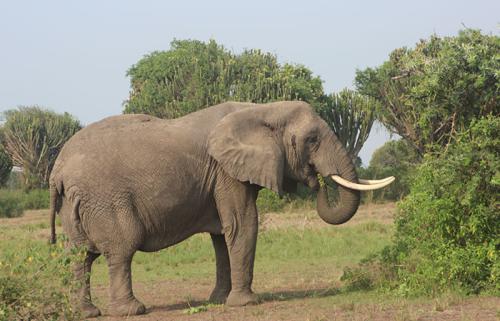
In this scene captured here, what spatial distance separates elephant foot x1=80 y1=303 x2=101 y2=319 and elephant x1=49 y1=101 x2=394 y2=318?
0.01 metres

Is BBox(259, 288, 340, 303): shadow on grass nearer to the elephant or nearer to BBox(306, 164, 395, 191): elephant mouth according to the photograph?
the elephant

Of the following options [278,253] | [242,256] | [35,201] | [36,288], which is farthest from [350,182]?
[35,201]

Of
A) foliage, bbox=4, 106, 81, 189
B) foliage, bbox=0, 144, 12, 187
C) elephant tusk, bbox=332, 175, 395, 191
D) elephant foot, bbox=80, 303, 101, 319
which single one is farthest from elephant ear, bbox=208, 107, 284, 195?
foliage, bbox=4, 106, 81, 189

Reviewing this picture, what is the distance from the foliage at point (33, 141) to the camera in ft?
167

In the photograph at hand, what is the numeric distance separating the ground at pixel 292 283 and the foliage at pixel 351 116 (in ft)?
46.5

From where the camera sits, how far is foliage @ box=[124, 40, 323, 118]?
139 ft

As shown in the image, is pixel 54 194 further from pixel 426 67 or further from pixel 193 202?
pixel 426 67

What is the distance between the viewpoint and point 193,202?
1202 centimetres

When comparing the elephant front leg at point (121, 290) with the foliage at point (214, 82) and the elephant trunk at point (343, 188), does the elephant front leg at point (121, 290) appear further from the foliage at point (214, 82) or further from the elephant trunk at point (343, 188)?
the foliage at point (214, 82)

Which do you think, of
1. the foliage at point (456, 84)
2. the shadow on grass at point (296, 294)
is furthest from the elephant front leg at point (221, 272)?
the foliage at point (456, 84)

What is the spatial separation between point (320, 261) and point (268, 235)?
3.76 metres

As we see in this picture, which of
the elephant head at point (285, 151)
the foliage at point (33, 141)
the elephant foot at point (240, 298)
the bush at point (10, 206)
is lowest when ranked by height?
the elephant foot at point (240, 298)

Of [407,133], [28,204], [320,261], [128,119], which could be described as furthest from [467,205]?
[28,204]

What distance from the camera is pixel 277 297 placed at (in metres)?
12.8
